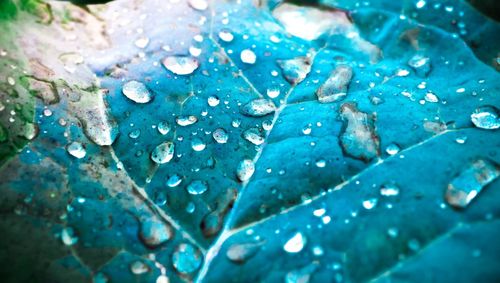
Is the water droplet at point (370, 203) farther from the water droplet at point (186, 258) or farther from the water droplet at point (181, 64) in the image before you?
the water droplet at point (181, 64)

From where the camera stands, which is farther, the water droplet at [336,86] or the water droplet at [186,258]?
the water droplet at [336,86]

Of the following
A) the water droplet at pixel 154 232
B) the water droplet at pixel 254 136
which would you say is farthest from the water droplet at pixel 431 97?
the water droplet at pixel 154 232

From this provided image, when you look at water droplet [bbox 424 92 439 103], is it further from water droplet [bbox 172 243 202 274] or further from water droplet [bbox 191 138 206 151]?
water droplet [bbox 172 243 202 274]

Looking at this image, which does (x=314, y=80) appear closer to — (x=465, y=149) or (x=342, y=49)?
(x=342, y=49)

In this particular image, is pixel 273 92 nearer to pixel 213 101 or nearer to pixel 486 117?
pixel 213 101

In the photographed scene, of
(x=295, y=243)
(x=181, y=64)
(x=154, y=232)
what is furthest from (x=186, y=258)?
(x=181, y=64)

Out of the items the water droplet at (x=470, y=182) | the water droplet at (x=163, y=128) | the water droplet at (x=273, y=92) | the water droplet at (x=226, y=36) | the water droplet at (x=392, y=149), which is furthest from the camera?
the water droplet at (x=226, y=36)

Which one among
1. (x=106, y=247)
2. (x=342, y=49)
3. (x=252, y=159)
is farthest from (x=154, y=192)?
(x=342, y=49)

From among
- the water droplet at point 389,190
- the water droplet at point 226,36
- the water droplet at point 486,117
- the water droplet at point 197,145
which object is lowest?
the water droplet at point 197,145
